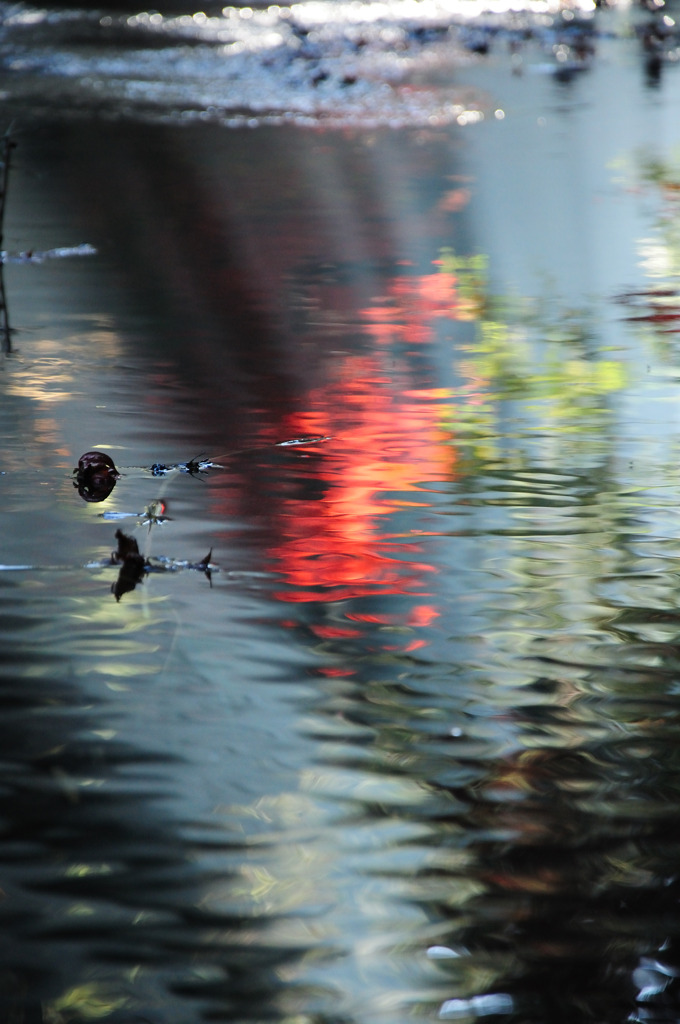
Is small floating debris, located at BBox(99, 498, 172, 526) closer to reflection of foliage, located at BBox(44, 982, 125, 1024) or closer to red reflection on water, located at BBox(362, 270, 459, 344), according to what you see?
reflection of foliage, located at BBox(44, 982, 125, 1024)

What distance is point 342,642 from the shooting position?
192cm

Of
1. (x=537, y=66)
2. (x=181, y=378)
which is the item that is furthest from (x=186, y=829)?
(x=537, y=66)

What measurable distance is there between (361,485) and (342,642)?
0.65 meters

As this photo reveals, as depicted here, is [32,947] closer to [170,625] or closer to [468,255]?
[170,625]

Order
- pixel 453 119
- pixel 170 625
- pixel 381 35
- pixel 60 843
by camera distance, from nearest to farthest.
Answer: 1. pixel 60 843
2. pixel 170 625
3. pixel 453 119
4. pixel 381 35

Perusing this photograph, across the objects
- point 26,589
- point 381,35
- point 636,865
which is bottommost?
point 636,865

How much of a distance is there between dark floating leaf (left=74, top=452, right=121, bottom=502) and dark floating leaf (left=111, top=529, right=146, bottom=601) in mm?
291

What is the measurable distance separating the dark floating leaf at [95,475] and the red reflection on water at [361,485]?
0.36m

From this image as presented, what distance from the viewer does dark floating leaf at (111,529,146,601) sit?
210cm

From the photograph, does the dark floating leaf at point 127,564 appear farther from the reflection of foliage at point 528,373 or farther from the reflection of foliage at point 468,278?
the reflection of foliage at point 468,278

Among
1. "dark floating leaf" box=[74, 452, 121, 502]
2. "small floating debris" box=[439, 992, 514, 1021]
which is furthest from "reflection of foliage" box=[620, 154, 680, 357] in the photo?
"small floating debris" box=[439, 992, 514, 1021]

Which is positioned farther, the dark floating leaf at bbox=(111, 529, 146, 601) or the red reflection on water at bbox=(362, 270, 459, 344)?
the red reflection on water at bbox=(362, 270, 459, 344)

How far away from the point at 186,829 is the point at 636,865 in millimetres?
→ 510

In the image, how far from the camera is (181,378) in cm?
329
